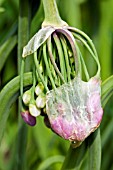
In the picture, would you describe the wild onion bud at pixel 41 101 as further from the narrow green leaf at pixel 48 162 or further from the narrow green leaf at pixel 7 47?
the narrow green leaf at pixel 48 162

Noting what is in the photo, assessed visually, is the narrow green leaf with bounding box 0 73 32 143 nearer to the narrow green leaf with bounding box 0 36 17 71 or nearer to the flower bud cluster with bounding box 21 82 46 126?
the flower bud cluster with bounding box 21 82 46 126

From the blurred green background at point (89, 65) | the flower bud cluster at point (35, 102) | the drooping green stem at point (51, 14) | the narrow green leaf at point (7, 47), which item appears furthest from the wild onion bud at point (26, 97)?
the blurred green background at point (89, 65)

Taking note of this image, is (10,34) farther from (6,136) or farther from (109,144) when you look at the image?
(6,136)

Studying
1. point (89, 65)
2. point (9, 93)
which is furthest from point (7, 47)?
point (89, 65)

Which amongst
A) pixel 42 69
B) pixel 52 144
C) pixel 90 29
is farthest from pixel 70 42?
pixel 90 29

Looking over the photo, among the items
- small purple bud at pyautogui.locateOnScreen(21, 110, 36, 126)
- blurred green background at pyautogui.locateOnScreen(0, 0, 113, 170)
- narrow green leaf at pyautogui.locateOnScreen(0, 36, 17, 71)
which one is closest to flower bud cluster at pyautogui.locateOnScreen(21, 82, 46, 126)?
small purple bud at pyautogui.locateOnScreen(21, 110, 36, 126)

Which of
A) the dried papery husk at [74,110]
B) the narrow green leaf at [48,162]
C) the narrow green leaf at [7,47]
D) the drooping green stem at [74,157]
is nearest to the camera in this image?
the dried papery husk at [74,110]

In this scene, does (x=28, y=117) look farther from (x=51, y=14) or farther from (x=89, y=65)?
(x=89, y=65)

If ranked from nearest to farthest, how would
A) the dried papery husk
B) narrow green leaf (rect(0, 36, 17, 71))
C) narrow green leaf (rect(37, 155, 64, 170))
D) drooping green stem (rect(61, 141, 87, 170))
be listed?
the dried papery husk → drooping green stem (rect(61, 141, 87, 170)) → narrow green leaf (rect(0, 36, 17, 71)) → narrow green leaf (rect(37, 155, 64, 170))
